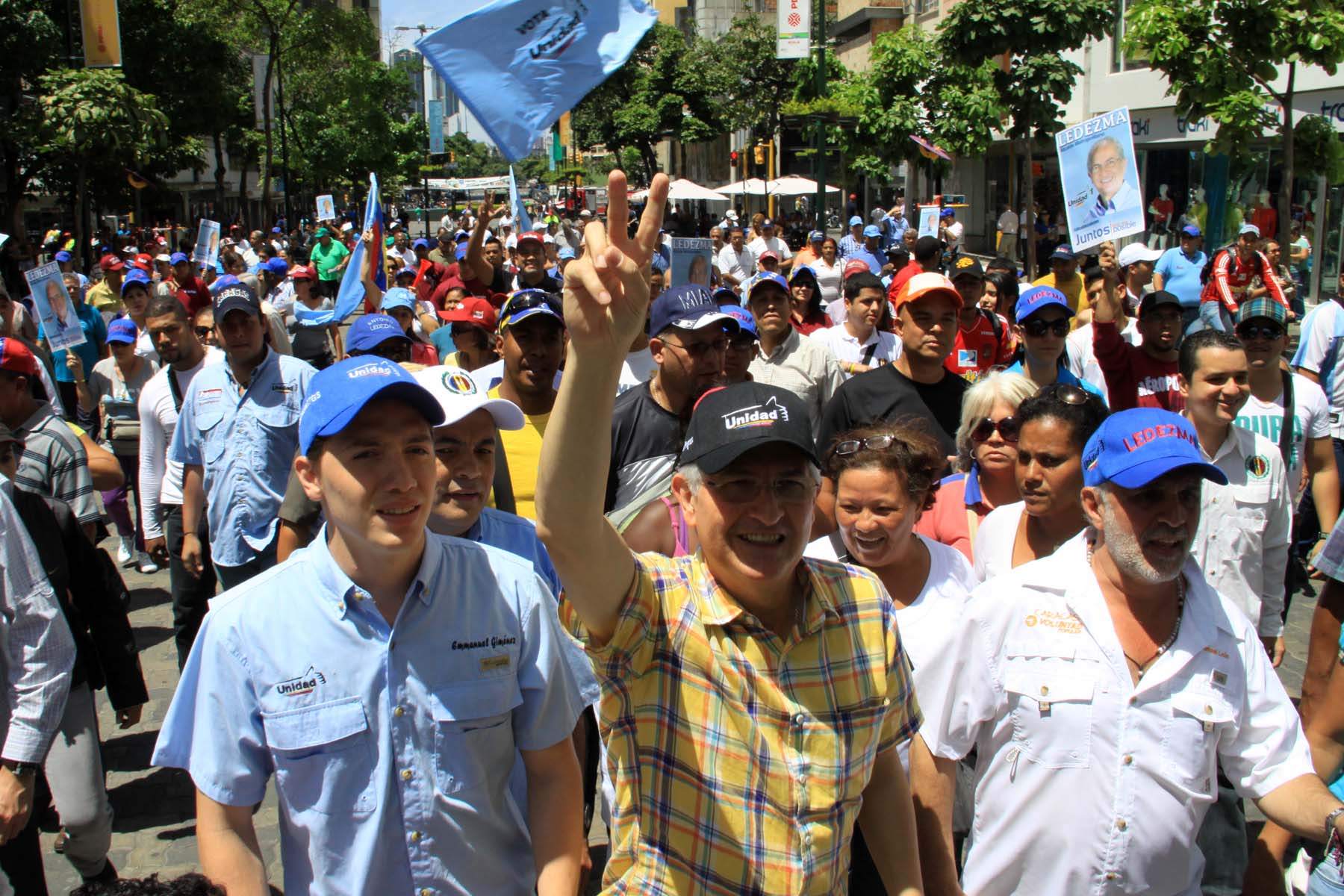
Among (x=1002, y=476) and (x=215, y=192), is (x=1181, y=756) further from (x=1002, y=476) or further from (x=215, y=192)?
(x=215, y=192)

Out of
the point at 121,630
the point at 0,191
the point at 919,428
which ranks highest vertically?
the point at 0,191

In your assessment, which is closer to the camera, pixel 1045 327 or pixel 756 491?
pixel 756 491

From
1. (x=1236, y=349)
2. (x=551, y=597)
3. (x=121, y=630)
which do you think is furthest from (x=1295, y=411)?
(x=121, y=630)

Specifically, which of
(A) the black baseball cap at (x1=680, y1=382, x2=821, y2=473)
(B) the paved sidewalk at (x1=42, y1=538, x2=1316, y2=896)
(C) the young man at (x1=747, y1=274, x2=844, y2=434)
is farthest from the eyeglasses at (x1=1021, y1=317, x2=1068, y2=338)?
(A) the black baseball cap at (x1=680, y1=382, x2=821, y2=473)

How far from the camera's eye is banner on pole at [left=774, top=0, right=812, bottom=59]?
18969 millimetres

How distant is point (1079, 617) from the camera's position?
2854mm

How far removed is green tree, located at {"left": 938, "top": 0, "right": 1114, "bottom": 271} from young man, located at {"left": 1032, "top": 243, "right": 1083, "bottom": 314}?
18.5 ft

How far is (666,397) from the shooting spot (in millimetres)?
4832

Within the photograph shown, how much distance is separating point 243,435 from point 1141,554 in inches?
154

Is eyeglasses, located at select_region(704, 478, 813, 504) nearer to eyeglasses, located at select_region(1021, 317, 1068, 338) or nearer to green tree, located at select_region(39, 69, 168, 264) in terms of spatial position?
eyeglasses, located at select_region(1021, 317, 1068, 338)

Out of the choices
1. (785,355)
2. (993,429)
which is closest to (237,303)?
(785,355)

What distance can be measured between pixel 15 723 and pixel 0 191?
1003 inches

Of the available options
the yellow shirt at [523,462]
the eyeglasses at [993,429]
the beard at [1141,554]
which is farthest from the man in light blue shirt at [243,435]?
the beard at [1141,554]

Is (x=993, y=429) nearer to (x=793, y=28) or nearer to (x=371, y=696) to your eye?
(x=371, y=696)
